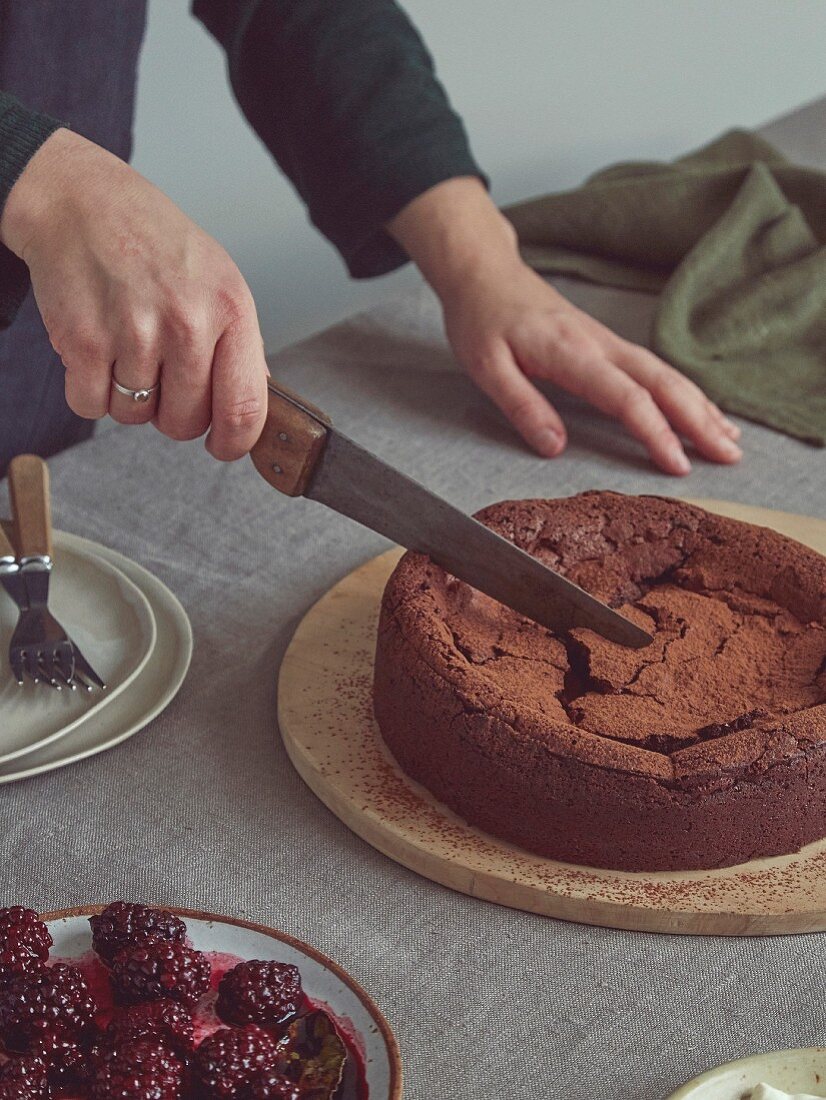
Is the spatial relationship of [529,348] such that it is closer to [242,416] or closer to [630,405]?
[630,405]

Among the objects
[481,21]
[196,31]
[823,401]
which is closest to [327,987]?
[823,401]

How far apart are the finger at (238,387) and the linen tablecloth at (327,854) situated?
32 centimetres

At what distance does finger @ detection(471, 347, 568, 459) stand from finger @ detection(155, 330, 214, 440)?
0.73 metres

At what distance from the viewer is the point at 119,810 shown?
1.25 m

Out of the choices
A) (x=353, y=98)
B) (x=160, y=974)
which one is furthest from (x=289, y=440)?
(x=353, y=98)

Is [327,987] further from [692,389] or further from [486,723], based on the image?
Answer: [692,389]

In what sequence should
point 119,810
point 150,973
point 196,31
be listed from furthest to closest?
point 196,31 < point 119,810 < point 150,973

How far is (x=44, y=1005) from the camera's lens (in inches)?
36.1

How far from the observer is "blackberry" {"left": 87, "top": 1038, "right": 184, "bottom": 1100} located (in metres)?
0.85

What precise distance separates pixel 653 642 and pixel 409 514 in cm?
29

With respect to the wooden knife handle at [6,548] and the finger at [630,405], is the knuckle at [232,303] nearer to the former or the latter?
the wooden knife handle at [6,548]

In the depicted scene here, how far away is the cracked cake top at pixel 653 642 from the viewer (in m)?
1.18

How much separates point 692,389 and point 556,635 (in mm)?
701

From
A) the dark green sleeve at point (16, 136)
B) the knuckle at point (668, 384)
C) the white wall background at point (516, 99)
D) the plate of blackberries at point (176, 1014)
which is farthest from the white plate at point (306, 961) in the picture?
the white wall background at point (516, 99)
